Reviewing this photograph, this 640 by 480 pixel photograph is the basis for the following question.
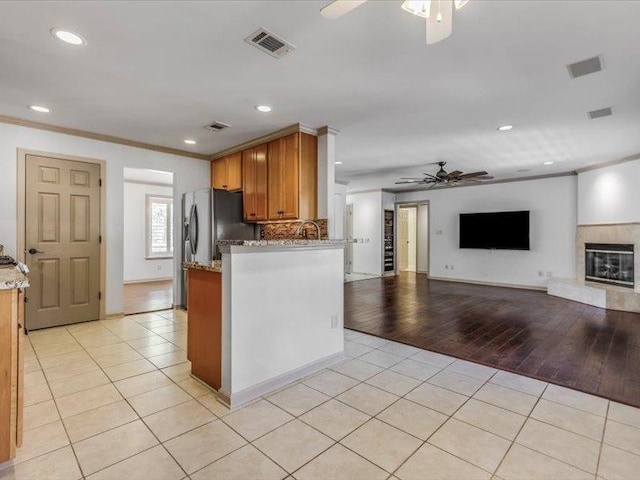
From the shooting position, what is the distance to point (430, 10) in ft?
5.20

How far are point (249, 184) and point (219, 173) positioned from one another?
896 millimetres

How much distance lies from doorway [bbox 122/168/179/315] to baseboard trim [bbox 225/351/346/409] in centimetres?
538

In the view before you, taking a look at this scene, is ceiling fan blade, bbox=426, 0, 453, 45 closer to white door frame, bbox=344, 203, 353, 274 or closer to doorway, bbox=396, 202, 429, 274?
white door frame, bbox=344, 203, 353, 274

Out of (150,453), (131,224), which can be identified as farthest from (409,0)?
(131,224)

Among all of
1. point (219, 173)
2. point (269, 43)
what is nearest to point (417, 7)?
point (269, 43)

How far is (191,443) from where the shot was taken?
1888mm

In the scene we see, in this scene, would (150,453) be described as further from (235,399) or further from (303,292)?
(303,292)

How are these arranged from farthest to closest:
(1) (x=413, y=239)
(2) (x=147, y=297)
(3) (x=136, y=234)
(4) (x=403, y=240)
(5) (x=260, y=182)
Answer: (1) (x=413, y=239)
(4) (x=403, y=240)
(3) (x=136, y=234)
(2) (x=147, y=297)
(5) (x=260, y=182)

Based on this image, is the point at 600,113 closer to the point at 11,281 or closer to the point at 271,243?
the point at 271,243

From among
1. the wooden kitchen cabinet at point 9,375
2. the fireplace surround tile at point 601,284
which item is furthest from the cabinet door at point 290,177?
the fireplace surround tile at point 601,284

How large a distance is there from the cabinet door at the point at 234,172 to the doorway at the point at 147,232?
286 centimetres

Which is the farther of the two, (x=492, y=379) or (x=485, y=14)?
(x=492, y=379)

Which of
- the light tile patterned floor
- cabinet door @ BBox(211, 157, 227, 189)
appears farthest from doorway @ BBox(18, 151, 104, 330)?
cabinet door @ BBox(211, 157, 227, 189)

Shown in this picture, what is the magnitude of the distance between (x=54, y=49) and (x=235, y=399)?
2818 mm
